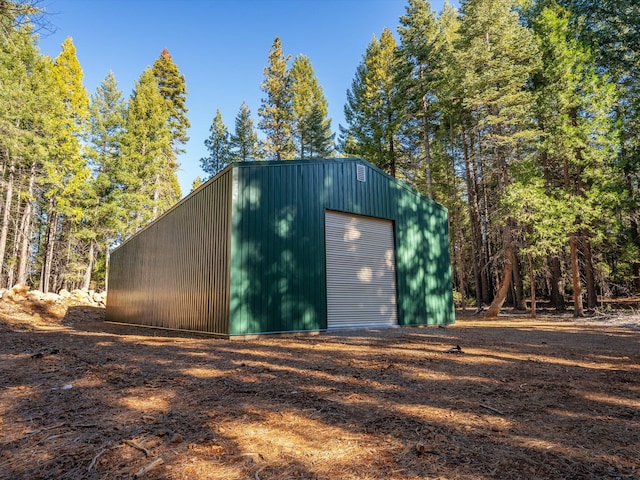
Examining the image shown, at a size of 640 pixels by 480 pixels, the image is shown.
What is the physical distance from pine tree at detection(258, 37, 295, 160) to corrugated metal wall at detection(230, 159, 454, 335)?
1593 cm

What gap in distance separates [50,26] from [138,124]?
19445 mm

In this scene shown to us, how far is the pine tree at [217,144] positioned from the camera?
29984 mm

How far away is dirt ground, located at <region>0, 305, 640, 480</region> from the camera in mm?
1811

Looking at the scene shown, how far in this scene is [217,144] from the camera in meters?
30.2

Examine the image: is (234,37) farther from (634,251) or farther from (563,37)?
(634,251)

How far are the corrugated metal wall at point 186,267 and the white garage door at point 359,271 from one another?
8.92 feet

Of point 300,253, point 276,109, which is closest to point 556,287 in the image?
point 300,253

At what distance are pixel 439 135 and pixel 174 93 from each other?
65.0ft

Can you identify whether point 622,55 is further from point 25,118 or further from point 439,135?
point 25,118

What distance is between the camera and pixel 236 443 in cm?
208

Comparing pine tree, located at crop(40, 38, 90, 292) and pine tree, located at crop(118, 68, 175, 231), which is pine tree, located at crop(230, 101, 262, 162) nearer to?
pine tree, located at crop(118, 68, 175, 231)

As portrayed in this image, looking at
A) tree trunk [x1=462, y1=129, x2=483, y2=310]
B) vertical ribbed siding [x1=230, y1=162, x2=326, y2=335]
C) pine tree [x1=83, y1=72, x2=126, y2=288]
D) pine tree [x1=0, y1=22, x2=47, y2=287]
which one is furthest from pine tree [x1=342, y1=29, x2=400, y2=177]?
pine tree [x1=0, y1=22, x2=47, y2=287]

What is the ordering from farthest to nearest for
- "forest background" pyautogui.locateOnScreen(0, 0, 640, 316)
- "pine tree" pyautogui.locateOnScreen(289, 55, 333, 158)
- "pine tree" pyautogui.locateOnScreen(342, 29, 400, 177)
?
"pine tree" pyautogui.locateOnScreen(289, 55, 333, 158), "pine tree" pyautogui.locateOnScreen(342, 29, 400, 177), "forest background" pyautogui.locateOnScreen(0, 0, 640, 316)

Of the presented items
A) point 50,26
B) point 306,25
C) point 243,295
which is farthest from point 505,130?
point 50,26
